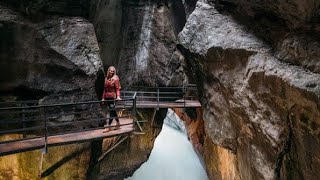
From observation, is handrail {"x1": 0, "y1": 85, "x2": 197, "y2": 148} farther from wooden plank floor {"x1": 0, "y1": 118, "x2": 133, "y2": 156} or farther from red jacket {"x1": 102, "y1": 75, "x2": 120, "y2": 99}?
red jacket {"x1": 102, "y1": 75, "x2": 120, "y2": 99}

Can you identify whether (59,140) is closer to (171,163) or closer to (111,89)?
(111,89)

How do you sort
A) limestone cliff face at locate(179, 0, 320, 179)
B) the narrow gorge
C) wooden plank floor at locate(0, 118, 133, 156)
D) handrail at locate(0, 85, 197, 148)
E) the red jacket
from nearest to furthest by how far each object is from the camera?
limestone cliff face at locate(179, 0, 320, 179), the narrow gorge, wooden plank floor at locate(0, 118, 133, 156), handrail at locate(0, 85, 197, 148), the red jacket

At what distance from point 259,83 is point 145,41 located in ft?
29.9

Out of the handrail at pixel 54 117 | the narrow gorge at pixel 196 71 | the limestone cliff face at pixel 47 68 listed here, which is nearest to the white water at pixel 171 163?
the narrow gorge at pixel 196 71

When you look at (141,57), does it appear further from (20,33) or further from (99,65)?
(20,33)

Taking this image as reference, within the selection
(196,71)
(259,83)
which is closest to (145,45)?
(196,71)

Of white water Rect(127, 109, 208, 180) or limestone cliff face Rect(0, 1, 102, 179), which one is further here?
white water Rect(127, 109, 208, 180)

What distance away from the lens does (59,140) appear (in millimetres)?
7648

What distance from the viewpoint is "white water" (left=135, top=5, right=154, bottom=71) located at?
14719 mm

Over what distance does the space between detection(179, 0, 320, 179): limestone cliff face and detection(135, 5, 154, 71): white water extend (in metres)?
5.40

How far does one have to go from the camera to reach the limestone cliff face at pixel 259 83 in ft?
16.9

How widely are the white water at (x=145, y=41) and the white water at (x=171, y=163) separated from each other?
19.3 ft

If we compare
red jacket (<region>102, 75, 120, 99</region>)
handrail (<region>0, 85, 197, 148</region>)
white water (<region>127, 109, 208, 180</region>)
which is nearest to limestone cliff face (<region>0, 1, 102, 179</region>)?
handrail (<region>0, 85, 197, 148</region>)

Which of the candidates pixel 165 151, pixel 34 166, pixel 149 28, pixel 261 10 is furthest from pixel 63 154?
pixel 165 151
